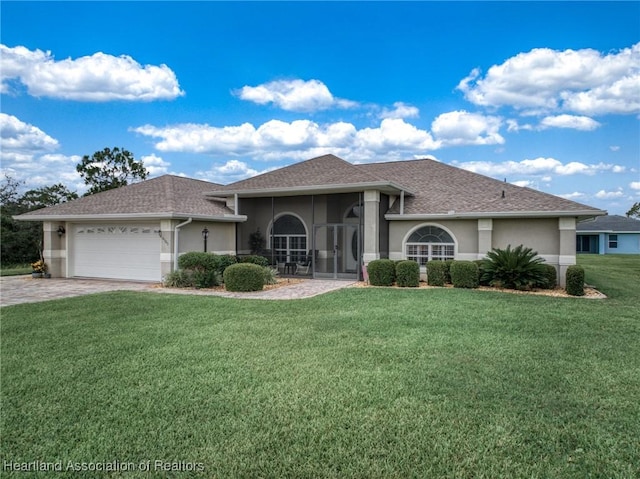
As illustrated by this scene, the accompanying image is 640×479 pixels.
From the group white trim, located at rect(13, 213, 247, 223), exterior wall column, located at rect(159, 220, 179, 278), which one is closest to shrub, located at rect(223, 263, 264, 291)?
exterior wall column, located at rect(159, 220, 179, 278)

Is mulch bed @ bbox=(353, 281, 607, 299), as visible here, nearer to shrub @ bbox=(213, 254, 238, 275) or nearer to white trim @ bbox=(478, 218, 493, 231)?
white trim @ bbox=(478, 218, 493, 231)

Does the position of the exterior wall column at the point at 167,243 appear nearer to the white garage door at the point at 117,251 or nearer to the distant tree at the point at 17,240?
the white garage door at the point at 117,251

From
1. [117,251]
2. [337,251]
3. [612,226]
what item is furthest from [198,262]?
[612,226]

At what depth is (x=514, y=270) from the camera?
13.4m

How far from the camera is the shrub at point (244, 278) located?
42.4 feet

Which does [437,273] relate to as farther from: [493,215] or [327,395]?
[327,395]

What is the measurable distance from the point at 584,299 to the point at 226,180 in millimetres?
22076

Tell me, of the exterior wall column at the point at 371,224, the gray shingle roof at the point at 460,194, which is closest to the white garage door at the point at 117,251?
the exterior wall column at the point at 371,224

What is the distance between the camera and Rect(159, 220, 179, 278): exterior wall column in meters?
14.9

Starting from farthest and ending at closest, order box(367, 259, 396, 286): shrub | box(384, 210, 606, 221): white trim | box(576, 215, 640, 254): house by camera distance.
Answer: box(576, 215, 640, 254): house
box(367, 259, 396, 286): shrub
box(384, 210, 606, 221): white trim

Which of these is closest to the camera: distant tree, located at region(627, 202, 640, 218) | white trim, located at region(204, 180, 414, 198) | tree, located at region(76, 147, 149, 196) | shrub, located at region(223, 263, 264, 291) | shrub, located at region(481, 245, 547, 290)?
shrub, located at region(223, 263, 264, 291)

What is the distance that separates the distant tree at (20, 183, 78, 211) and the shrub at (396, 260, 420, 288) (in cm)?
2961

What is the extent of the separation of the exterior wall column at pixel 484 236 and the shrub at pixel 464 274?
1656mm

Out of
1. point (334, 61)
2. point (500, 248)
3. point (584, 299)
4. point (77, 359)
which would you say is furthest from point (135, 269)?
point (584, 299)
